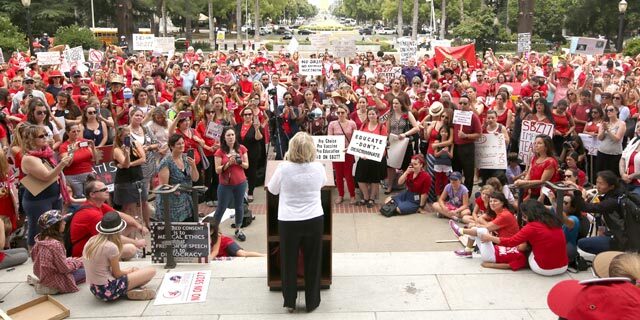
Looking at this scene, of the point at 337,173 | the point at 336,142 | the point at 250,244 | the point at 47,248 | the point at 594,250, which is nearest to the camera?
the point at 47,248

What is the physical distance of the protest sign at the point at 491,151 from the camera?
10.2m

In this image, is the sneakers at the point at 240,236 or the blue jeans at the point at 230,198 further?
the sneakers at the point at 240,236

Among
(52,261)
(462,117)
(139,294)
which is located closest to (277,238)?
(139,294)

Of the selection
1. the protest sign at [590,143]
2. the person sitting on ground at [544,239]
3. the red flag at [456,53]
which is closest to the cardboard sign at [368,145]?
the protest sign at [590,143]

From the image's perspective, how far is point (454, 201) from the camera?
973 cm

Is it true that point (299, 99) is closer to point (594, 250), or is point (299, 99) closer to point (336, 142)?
point (336, 142)

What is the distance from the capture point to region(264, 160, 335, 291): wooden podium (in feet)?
20.1

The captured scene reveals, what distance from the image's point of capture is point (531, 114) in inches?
415

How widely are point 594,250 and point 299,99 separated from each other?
22.7 feet

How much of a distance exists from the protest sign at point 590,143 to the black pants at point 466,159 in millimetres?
1902

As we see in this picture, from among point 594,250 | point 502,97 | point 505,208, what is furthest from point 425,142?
point 594,250

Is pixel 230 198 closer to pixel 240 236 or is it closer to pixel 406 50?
pixel 240 236

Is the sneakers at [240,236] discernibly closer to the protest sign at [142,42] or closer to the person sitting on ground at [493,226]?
the person sitting on ground at [493,226]

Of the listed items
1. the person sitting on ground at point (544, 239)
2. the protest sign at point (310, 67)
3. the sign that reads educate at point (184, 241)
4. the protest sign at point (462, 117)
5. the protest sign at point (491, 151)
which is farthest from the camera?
the protest sign at point (310, 67)
